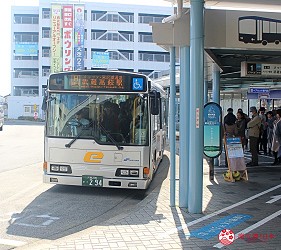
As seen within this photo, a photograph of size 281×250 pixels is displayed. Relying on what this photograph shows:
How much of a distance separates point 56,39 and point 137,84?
52.7 m

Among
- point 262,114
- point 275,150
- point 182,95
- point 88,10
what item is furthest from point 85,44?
point 182,95

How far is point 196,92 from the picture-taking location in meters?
7.04

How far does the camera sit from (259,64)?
10219 millimetres

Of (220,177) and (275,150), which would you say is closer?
(220,177)

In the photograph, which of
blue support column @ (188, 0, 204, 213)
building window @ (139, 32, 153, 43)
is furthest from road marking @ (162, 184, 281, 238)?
building window @ (139, 32, 153, 43)

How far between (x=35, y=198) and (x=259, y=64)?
615 centimetres

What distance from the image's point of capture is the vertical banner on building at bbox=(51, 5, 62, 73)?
5916 cm

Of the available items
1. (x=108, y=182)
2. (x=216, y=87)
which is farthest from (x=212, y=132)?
(x=216, y=87)

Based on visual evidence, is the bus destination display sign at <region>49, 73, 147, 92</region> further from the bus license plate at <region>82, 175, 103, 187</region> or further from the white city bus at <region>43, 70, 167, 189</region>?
the bus license plate at <region>82, 175, 103, 187</region>

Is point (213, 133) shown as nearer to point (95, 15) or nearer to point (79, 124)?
point (79, 124)

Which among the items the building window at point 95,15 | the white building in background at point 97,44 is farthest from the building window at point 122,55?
the building window at point 95,15

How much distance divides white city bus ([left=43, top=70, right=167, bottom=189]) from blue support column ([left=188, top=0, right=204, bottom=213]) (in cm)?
195

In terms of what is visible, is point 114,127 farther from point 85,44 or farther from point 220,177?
point 85,44

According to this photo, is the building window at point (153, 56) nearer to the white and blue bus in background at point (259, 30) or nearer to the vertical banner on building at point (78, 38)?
the vertical banner on building at point (78, 38)
